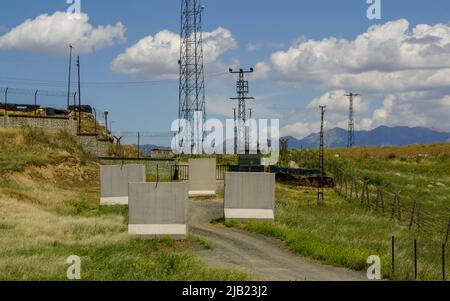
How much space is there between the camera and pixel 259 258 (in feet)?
70.6

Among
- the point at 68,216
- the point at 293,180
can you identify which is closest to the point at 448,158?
the point at 293,180

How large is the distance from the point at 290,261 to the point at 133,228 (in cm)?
710

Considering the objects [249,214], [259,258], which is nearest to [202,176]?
[249,214]

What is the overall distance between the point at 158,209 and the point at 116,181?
10706mm

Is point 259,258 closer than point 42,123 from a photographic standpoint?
Yes

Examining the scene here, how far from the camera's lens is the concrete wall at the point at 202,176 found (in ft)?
132

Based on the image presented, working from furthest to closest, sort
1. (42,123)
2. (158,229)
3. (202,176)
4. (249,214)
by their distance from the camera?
(42,123) < (202,176) < (249,214) < (158,229)

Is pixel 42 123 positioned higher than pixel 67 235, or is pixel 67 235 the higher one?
pixel 42 123

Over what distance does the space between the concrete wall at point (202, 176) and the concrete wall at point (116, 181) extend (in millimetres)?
5848

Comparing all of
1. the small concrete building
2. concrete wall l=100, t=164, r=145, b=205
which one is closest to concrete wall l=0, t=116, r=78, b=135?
the small concrete building

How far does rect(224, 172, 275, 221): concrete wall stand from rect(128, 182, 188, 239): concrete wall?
16.9 ft

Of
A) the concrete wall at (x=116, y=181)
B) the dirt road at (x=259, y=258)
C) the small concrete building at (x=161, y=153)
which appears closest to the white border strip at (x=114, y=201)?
the concrete wall at (x=116, y=181)

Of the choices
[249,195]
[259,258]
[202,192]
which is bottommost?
[259,258]

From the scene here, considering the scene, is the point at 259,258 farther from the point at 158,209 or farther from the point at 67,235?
the point at 67,235
